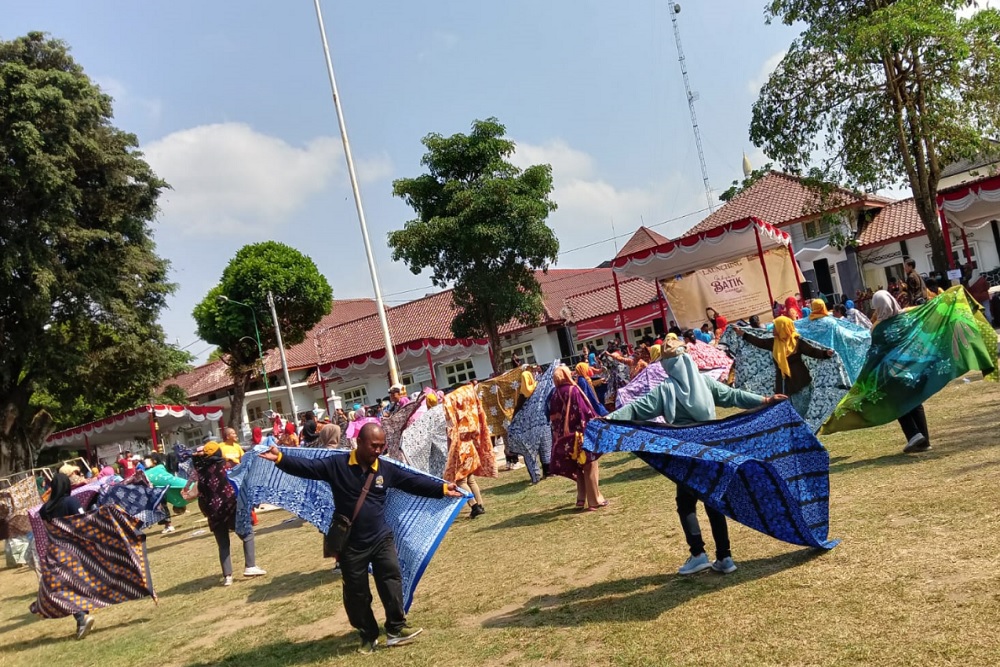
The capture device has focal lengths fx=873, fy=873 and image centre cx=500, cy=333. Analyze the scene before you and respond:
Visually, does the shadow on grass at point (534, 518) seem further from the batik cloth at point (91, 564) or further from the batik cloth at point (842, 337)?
the batik cloth at point (91, 564)

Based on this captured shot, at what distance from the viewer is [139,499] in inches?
453

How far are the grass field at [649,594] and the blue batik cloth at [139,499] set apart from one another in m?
0.93

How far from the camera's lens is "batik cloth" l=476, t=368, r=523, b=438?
13641 mm

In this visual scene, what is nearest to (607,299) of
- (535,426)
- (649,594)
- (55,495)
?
(535,426)

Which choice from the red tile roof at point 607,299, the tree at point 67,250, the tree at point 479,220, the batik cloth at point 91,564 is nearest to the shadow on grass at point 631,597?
the batik cloth at point 91,564

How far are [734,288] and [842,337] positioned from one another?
12.2m

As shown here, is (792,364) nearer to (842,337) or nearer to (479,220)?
(842,337)

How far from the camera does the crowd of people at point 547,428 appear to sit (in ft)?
19.6

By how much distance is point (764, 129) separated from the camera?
20.8 meters

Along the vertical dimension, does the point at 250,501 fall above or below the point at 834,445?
above

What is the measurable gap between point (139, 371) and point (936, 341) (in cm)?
2735

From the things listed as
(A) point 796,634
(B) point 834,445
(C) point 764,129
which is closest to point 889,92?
(C) point 764,129

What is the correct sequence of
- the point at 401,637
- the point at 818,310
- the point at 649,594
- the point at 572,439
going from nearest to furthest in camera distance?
the point at 649,594 → the point at 401,637 → the point at 572,439 → the point at 818,310

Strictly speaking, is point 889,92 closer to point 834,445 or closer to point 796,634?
point 834,445
